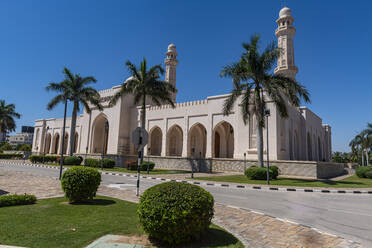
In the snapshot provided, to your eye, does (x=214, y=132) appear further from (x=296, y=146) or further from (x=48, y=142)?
(x=48, y=142)

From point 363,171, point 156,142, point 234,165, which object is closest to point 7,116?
point 156,142

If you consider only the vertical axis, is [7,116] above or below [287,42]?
below

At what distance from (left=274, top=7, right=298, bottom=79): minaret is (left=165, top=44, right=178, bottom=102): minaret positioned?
16.2 metres

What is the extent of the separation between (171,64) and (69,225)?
36.4m

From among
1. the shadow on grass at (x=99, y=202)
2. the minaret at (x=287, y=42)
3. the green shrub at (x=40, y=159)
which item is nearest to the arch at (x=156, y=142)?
the green shrub at (x=40, y=159)

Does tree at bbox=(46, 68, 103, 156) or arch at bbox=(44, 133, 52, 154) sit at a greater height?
tree at bbox=(46, 68, 103, 156)

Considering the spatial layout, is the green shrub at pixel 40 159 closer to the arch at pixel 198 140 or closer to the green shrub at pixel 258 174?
the arch at pixel 198 140

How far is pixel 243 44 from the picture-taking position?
1819cm

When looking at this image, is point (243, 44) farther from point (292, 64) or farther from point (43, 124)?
point (43, 124)

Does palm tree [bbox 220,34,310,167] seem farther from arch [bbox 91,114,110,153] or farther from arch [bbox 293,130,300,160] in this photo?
arch [bbox 91,114,110,153]

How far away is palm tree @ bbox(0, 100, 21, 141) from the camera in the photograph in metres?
40.7

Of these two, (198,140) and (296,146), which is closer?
(296,146)

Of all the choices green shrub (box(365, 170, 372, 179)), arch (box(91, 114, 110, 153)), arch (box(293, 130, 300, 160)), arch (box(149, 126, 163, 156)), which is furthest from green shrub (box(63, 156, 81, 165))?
green shrub (box(365, 170, 372, 179))

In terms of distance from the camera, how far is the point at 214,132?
95.7ft
